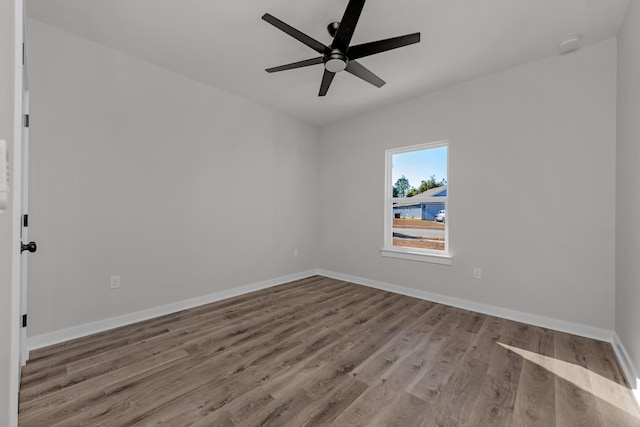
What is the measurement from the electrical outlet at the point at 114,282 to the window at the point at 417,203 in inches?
126

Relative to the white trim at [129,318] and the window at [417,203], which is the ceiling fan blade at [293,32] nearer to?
the window at [417,203]

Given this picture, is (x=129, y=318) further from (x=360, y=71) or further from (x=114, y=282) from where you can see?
(x=360, y=71)

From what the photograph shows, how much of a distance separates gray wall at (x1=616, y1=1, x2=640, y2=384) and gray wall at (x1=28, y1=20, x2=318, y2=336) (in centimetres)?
369

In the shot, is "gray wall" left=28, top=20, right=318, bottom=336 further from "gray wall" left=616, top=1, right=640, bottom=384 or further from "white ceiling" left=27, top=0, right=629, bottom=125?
"gray wall" left=616, top=1, right=640, bottom=384

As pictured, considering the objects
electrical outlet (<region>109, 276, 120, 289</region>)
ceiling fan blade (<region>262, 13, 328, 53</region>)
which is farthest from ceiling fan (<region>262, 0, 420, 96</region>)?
electrical outlet (<region>109, 276, 120, 289</region>)

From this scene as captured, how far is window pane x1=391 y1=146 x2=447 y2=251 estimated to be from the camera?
366 centimetres

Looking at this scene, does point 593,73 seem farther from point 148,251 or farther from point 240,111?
point 148,251

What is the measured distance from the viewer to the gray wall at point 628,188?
1936 mm

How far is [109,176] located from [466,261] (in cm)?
393

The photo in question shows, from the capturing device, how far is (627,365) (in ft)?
6.64

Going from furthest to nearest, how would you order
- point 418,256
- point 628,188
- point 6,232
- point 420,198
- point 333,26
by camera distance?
point 420,198, point 418,256, point 333,26, point 628,188, point 6,232

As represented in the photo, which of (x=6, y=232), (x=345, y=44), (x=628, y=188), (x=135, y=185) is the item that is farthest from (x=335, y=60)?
(x=628, y=188)

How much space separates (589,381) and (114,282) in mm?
3964

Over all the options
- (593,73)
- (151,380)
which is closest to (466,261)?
(593,73)
